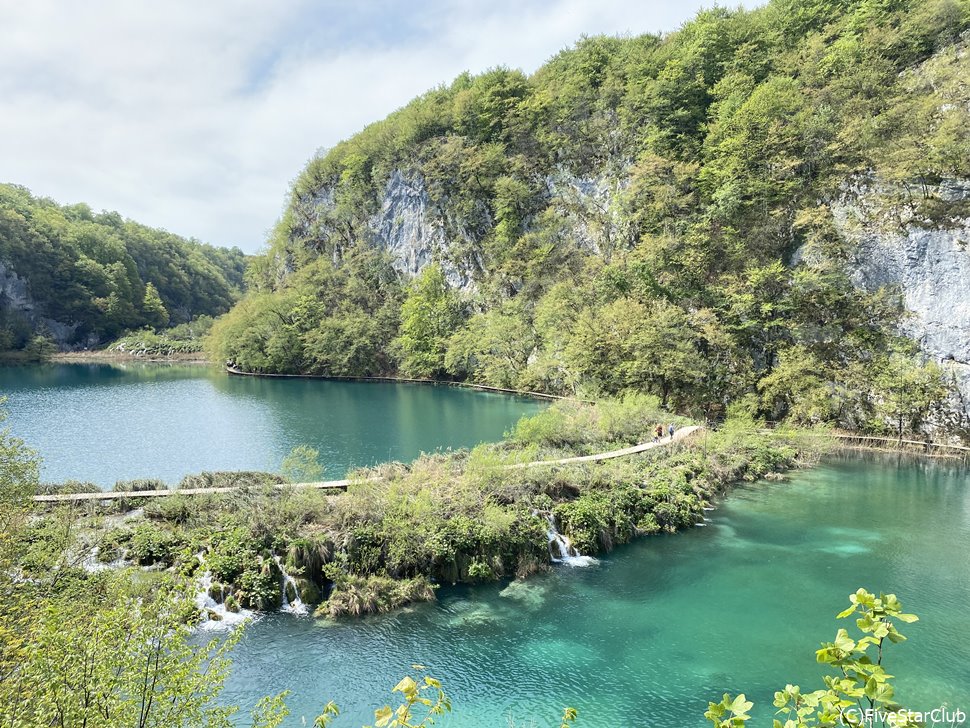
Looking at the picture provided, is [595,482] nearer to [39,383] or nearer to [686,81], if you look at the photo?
[686,81]

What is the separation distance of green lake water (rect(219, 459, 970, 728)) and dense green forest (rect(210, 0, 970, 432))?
1875cm

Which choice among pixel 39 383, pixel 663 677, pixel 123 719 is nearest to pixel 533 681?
pixel 663 677

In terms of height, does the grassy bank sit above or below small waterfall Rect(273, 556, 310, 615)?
above

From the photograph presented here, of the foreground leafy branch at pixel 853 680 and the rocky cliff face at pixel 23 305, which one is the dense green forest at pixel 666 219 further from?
the rocky cliff face at pixel 23 305

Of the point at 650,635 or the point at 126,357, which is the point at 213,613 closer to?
the point at 650,635

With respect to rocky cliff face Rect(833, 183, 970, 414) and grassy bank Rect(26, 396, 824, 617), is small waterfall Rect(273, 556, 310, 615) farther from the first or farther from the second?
rocky cliff face Rect(833, 183, 970, 414)

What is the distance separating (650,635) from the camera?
47.9 feet

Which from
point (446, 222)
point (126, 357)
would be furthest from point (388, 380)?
point (126, 357)

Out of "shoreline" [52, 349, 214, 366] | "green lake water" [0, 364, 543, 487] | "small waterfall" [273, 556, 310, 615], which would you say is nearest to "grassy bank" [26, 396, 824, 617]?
"small waterfall" [273, 556, 310, 615]

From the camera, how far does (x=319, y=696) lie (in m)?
11.9

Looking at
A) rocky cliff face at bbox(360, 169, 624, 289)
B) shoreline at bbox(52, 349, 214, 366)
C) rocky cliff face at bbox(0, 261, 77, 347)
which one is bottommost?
shoreline at bbox(52, 349, 214, 366)

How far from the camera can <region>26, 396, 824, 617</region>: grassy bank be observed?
1579 centimetres

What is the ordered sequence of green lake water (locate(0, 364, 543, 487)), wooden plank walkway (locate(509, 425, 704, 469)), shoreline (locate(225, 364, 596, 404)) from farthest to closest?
shoreline (locate(225, 364, 596, 404)) → green lake water (locate(0, 364, 543, 487)) → wooden plank walkway (locate(509, 425, 704, 469))

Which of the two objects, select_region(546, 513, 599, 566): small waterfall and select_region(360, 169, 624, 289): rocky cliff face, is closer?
select_region(546, 513, 599, 566): small waterfall
